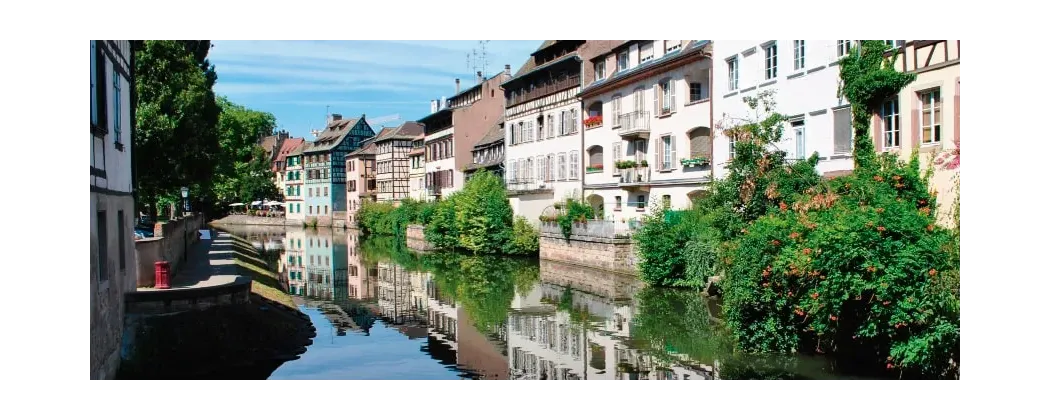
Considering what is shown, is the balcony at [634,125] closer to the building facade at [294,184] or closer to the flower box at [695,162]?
the flower box at [695,162]

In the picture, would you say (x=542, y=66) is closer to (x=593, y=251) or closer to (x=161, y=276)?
(x=593, y=251)

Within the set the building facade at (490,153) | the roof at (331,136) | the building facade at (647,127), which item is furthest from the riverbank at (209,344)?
the roof at (331,136)

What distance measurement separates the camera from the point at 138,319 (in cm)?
1524

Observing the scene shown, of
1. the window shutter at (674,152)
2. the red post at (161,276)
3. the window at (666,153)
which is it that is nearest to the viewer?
the red post at (161,276)

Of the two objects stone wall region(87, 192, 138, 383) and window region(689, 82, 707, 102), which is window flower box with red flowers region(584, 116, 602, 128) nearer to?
window region(689, 82, 707, 102)

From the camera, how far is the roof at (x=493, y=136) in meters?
50.2

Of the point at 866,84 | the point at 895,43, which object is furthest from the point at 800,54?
the point at 895,43

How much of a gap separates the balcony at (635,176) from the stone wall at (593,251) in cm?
258

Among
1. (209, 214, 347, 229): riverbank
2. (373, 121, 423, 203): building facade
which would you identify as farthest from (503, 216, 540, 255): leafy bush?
(209, 214, 347, 229): riverbank

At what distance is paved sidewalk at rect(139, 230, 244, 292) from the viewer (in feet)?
64.6

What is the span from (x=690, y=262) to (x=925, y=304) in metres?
12.6

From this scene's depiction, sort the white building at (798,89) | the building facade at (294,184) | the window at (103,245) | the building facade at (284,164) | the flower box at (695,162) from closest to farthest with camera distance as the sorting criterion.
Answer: the window at (103,245)
the white building at (798,89)
the flower box at (695,162)
the building facade at (294,184)
the building facade at (284,164)
